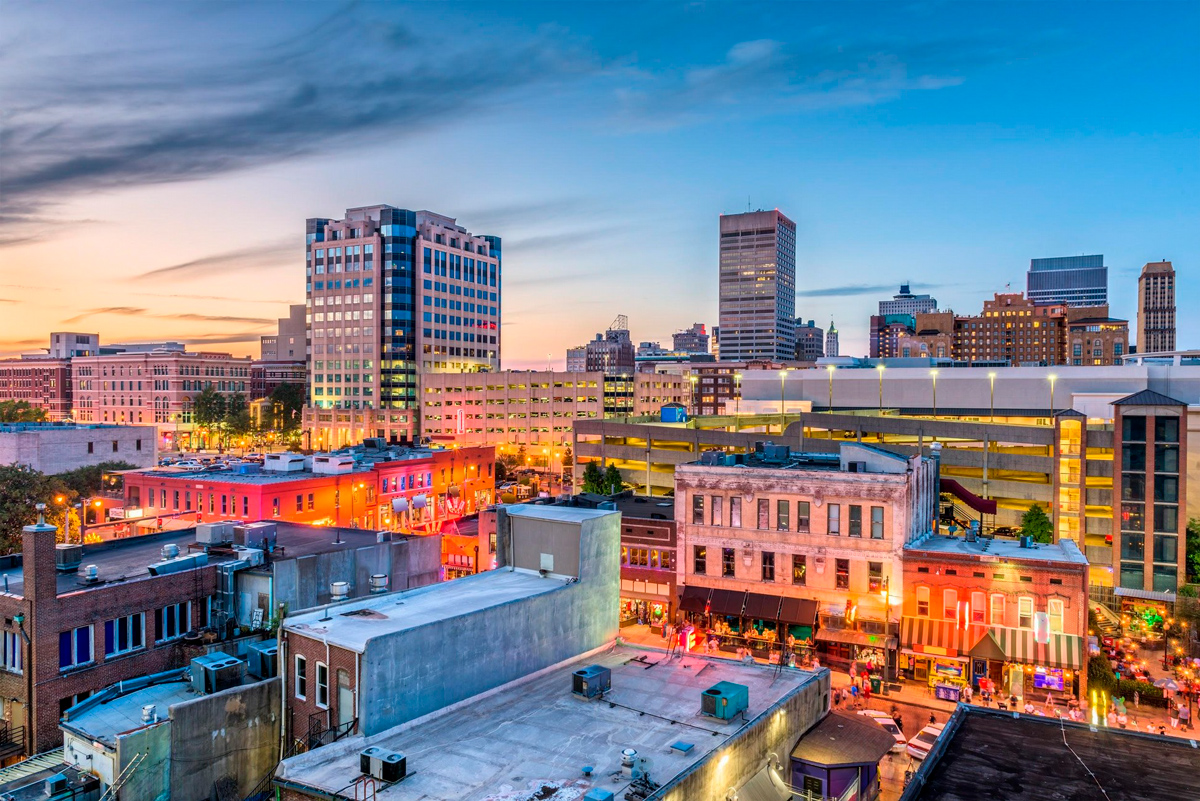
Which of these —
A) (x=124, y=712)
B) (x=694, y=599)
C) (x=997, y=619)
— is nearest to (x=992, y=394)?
(x=997, y=619)

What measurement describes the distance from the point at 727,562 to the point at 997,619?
14.6m

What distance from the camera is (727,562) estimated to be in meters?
48.2

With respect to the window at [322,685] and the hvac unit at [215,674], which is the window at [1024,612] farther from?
the hvac unit at [215,674]

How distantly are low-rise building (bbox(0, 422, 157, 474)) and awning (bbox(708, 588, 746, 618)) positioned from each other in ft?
238

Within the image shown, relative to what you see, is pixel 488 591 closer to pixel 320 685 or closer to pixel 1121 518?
pixel 320 685

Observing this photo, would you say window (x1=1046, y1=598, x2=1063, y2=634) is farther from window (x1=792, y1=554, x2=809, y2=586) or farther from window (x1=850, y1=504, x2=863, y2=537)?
window (x1=792, y1=554, x2=809, y2=586)

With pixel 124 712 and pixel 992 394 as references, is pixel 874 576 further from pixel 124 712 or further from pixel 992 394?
pixel 992 394

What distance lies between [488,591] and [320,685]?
6219mm

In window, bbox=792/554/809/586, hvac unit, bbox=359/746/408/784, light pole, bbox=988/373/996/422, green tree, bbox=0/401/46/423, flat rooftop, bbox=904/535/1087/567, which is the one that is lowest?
window, bbox=792/554/809/586

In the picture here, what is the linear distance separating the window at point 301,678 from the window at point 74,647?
11.5m

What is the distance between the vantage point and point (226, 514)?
61.6 meters

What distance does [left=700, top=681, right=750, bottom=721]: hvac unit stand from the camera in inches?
861

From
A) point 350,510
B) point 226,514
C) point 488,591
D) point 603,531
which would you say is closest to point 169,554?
point 488,591

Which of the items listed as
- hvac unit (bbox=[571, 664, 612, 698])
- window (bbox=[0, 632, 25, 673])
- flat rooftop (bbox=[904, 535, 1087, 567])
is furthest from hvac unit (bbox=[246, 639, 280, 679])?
flat rooftop (bbox=[904, 535, 1087, 567])
